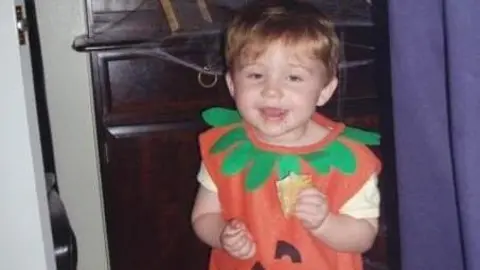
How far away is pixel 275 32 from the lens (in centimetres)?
115

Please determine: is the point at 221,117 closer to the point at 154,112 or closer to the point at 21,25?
the point at 21,25

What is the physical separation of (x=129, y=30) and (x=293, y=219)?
0.82 metres

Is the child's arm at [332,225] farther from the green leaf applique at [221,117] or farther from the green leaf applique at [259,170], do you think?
the green leaf applique at [221,117]

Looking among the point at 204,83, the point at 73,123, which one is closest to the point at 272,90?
the point at 204,83

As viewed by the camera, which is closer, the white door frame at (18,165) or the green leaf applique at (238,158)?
the white door frame at (18,165)

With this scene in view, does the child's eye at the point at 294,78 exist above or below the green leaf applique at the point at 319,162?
above

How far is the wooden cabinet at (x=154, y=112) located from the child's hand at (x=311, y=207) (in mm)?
699

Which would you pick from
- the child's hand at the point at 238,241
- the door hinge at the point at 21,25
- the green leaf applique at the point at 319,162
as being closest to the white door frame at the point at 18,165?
the door hinge at the point at 21,25

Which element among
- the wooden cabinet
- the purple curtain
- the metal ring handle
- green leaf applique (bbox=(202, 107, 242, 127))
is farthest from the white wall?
the purple curtain

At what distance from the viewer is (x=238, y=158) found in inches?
47.4

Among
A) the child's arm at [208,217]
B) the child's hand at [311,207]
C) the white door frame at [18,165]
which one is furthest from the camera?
the child's arm at [208,217]

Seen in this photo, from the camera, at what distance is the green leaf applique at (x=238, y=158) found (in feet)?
3.93

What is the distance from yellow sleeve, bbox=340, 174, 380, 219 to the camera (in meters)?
1.18

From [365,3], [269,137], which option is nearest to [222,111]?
[269,137]
